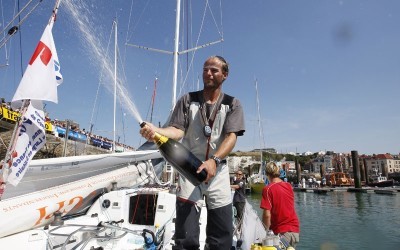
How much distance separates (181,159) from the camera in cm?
259

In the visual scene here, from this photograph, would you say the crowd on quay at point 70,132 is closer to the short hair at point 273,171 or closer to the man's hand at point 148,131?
the short hair at point 273,171

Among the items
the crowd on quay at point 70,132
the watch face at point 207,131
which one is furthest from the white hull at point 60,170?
the crowd on quay at point 70,132

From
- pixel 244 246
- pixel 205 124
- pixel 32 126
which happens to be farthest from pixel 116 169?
pixel 205 124

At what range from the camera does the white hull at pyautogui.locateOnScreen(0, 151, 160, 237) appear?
4.28 metres

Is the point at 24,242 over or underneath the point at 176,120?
underneath

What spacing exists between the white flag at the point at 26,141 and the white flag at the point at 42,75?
175 mm

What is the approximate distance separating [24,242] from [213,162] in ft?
11.9

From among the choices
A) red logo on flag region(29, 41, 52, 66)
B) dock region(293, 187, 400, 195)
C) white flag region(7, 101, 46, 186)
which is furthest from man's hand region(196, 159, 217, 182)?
dock region(293, 187, 400, 195)

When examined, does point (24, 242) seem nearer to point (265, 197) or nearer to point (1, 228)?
point (1, 228)

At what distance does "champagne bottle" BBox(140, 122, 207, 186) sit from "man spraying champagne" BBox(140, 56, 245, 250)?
0.10 meters

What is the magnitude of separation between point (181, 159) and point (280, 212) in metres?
3.28

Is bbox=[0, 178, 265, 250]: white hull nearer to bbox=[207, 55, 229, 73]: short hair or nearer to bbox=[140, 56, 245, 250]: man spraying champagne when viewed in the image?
bbox=[140, 56, 245, 250]: man spraying champagne

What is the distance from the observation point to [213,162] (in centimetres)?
270

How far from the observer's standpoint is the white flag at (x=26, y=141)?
Result: 3.66m
